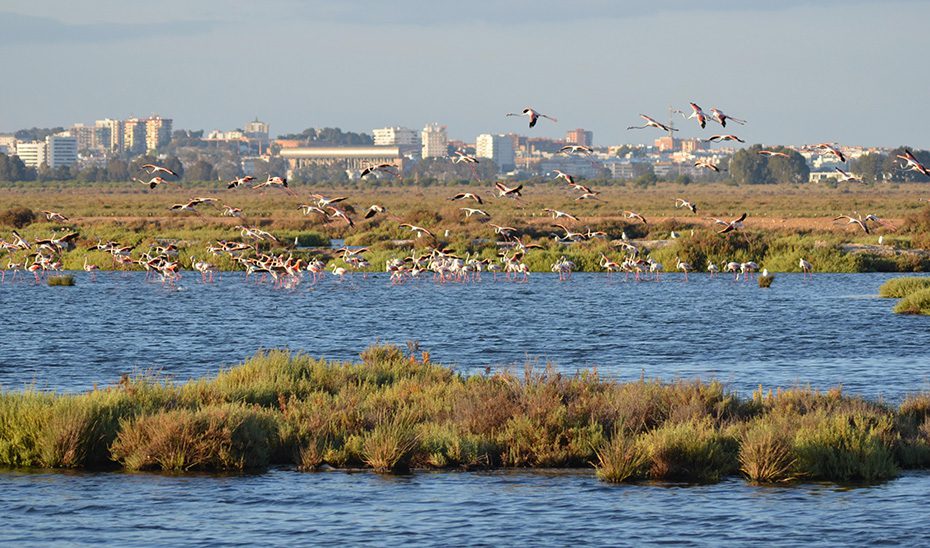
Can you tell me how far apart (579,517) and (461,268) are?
106ft

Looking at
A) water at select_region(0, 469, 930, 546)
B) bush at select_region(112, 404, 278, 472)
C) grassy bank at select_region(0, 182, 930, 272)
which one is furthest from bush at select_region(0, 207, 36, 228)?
water at select_region(0, 469, 930, 546)

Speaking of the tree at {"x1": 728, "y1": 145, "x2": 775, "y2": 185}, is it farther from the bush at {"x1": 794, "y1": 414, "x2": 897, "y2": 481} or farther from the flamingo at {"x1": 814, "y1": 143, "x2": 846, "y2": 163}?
the bush at {"x1": 794, "y1": 414, "x2": 897, "y2": 481}

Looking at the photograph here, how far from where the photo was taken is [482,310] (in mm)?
38000

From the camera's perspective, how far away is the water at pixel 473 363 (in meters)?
13.9

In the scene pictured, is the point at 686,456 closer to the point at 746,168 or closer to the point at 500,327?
the point at 500,327

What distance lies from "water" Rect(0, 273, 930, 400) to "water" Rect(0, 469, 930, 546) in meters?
7.41

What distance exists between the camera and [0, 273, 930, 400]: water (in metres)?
25.7

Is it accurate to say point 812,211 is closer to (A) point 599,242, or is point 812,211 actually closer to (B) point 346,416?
(A) point 599,242

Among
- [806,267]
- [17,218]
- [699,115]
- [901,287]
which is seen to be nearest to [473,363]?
[699,115]

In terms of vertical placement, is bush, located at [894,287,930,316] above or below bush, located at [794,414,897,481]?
below

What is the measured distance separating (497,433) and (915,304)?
22052 millimetres

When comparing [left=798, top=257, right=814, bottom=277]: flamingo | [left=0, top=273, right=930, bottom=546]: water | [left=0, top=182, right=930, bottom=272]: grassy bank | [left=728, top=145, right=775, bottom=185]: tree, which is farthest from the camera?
[left=728, top=145, right=775, bottom=185]: tree

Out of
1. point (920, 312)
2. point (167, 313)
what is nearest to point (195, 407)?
point (167, 313)

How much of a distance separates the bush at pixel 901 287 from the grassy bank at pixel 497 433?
74.8 ft
